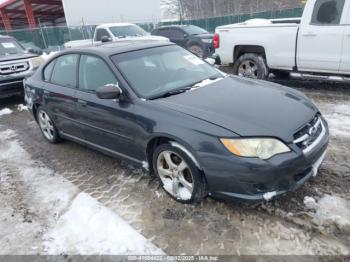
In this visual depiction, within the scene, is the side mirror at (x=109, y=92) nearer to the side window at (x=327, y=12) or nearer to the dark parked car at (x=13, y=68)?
the side window at (x=327, y=12)

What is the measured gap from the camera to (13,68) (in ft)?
27.3

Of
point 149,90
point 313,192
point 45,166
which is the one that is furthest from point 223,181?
point 45,166

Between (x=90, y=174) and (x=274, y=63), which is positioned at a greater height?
(x=274, y=63)

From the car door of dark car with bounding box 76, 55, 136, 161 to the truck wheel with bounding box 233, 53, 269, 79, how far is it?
4.58 m

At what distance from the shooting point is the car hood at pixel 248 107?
2.84 metres

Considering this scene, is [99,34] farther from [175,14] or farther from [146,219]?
[175,14]

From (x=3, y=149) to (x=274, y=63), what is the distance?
5753 mm

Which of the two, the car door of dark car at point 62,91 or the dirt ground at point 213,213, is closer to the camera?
the dirt ground at point 213,213

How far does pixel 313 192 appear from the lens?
3320 mm

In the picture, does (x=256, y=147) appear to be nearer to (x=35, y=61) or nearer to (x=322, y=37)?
(x=322, y=37)

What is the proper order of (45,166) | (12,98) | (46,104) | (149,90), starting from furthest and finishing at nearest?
(12,98), (46,104), (45,166), (149,90)

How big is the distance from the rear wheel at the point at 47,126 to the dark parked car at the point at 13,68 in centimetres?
305

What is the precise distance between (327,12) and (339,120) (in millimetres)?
2476

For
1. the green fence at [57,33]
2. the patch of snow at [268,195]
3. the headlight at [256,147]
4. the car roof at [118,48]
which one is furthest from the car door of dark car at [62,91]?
the green fence at [57,33]
